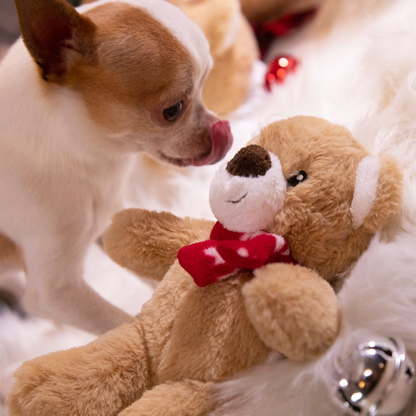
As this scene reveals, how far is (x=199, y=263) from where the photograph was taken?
0.54m

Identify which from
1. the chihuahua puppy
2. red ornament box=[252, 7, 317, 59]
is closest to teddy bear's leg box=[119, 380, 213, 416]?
the chihuahua puppy

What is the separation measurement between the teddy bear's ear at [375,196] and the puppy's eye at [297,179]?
62mm

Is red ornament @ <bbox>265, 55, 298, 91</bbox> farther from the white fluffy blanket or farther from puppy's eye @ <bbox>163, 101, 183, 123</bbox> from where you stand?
puppy's eye @ <bbox>163, 101, 183, 123</bbox>

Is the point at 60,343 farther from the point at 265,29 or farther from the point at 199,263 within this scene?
the point at 265,29

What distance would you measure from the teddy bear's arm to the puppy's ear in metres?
0.31

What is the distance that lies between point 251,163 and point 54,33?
0.45m

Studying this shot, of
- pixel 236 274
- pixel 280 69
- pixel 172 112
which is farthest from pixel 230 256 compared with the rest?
pixel 280 69

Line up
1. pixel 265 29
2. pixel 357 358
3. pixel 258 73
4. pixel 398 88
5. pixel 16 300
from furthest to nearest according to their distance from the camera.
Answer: pixel 265 29 → pixel 258 73 → pixel 16 300 → pixel 398 88 → pixel 357 358

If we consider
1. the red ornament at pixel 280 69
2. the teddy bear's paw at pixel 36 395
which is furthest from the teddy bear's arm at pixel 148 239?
the red ornament at pixel 280 69

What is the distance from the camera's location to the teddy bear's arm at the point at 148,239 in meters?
0.67

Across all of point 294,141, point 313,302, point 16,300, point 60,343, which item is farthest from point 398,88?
point 16,300

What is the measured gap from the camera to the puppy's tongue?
0.93 m

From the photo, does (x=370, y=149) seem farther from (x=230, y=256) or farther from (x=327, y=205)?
(x=230, y=256)

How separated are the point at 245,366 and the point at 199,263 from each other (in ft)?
0.42
